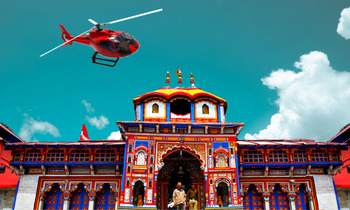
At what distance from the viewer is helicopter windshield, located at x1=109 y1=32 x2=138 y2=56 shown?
57.9 ft

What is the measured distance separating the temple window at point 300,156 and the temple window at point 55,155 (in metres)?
15.5

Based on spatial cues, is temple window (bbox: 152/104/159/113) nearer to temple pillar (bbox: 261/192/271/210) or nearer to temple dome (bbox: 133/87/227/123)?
temple dome (bbox: 133/87/227/123)

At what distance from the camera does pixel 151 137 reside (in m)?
19.9

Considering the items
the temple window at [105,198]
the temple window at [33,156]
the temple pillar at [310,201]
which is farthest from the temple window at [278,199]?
the temple window at [33,156]

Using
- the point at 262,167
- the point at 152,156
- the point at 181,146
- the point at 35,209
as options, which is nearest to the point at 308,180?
the point at 262,167

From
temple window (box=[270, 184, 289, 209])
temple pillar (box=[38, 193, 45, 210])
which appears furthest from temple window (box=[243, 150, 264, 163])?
temple pillar (box=[38, 193, 45, 210])

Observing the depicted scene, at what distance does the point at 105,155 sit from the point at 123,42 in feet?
25.6

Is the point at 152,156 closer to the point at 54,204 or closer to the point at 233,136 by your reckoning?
the point at 233,136

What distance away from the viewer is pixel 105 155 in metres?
21.1

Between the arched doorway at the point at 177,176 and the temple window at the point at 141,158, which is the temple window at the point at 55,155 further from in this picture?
the arched doorway at the point at 177,176

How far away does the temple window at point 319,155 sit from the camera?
21250mm

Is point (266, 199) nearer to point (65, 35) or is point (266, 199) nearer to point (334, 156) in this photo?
point (334, 156)

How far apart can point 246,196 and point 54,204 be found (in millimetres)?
12642

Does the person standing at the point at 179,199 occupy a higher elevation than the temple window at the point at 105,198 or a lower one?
lower
